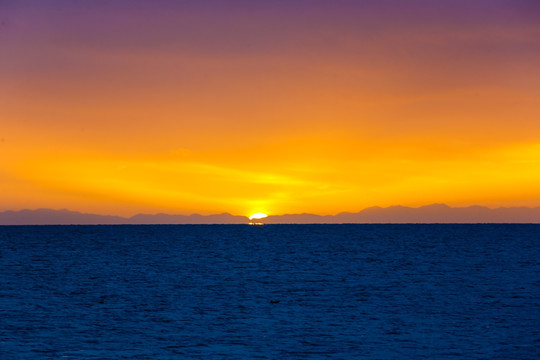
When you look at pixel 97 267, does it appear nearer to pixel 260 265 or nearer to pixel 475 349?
pixel 260 265

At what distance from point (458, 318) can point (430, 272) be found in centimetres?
4090

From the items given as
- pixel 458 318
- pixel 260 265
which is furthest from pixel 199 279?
pixel 458 318

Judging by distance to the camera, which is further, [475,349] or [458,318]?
[458,318]

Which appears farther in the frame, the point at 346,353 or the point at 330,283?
the point at 330,283

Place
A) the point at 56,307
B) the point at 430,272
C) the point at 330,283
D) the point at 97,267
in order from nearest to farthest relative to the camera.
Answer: the point at 56,307 → the point at 330,283 → the point at 430,272 → the point at 97,267

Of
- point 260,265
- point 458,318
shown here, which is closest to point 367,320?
point 458,318

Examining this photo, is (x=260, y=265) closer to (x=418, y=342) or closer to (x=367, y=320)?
(x=367, y=320)

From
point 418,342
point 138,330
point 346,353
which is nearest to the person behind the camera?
point 346,353

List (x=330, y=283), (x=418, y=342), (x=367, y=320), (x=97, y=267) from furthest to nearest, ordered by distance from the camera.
→ (x=97, y=267)
(x=330, y=283)
(x=367, y=320)
(x=418, y=342)

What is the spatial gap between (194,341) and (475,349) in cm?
1614

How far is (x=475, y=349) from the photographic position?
35.0 m

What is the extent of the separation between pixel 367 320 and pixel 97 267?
62465mm

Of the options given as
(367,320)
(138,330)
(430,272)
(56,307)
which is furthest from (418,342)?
(430,272)

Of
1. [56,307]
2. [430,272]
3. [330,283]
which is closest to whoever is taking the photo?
[56,307]
